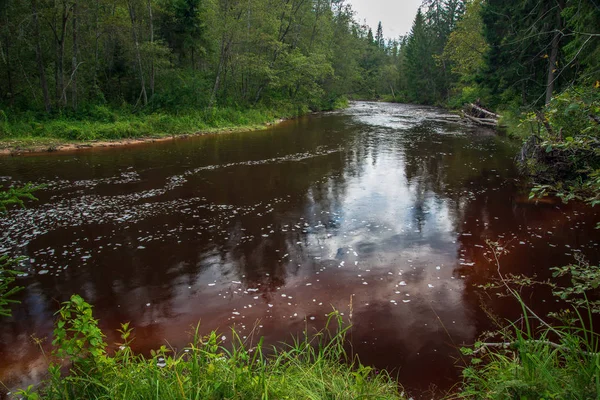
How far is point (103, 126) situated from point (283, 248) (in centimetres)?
1648

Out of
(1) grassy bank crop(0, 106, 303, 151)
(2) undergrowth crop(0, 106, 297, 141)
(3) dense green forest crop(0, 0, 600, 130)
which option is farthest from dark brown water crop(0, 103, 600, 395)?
(3) dense green forest crop(0, 0, 600, 130)

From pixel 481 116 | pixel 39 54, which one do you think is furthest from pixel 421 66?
pixel 39 54

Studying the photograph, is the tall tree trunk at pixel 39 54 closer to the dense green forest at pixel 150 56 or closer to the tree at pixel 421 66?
the dense green forest at pixel 150 56

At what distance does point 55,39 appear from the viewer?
20906 mm

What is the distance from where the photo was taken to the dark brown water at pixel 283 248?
5.00 m

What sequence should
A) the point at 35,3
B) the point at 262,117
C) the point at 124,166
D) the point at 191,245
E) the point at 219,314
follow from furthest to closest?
the point at 262,117, the point at 35,3, the point at 124,166, the point at 191,245, the point at 219,314

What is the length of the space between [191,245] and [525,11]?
21.5 m

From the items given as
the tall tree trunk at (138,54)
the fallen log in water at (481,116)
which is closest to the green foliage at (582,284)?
the fallen log in water at (481,116)

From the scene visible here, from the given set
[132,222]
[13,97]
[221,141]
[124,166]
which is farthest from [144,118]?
[132,222]

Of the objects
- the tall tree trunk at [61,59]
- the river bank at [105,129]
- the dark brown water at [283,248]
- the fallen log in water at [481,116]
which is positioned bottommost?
the dark brown water at [283,248]

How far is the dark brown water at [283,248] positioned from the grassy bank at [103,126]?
3.52 m

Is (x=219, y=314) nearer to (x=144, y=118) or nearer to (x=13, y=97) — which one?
(x=144, y=118)

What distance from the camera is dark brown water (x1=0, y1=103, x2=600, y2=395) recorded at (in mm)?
5000

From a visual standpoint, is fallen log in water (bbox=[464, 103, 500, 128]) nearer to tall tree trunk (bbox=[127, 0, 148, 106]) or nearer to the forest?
the forest
